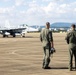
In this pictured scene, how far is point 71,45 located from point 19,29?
64.5 m

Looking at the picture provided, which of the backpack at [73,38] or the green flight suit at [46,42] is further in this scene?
the green flight suit at [46,42]

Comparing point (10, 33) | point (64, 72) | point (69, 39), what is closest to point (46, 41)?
point (69, 39)

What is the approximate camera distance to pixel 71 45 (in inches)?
582

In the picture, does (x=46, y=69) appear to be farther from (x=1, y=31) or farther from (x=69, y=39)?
(x=1, y=31)

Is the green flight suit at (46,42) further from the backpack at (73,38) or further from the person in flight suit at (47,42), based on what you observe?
the backpack at (73,38)

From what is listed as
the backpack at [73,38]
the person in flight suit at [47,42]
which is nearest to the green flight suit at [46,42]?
the person in flight suit at [47,42]

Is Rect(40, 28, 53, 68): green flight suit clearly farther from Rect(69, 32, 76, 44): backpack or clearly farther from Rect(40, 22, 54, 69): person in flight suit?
Rect(69, 32, 76, 44): backpack

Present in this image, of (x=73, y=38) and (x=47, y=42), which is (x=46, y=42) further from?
(x=73, y=38)

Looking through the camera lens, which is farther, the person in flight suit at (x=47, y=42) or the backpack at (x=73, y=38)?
the person in flight suit at (x=47, y=42)

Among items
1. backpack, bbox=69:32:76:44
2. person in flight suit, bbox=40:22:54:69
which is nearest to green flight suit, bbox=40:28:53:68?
person in flight suit, bbox=40:22:54:69

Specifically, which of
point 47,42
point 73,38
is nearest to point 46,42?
point 47,42

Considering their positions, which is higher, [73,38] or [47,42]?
[73,38]

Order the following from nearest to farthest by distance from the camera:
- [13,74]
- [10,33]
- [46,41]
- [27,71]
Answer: [13,74] → [27,71] → [46,41] → [10,33]

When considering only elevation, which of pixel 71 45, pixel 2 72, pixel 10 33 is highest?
pixel 71 45
